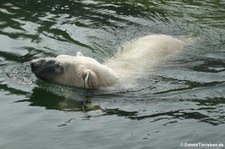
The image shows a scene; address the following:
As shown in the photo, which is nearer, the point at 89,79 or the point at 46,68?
the point at 89,79

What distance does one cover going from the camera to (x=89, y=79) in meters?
9.66

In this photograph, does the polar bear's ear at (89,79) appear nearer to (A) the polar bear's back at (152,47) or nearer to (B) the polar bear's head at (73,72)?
(B) the polar bear's head at (73,72)

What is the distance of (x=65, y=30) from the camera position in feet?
43.2

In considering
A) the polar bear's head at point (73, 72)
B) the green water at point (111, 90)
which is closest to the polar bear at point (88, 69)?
the polar bear's head at point (73, 72)

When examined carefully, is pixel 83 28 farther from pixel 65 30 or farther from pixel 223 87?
pixel 223 87

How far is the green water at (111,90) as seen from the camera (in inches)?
305

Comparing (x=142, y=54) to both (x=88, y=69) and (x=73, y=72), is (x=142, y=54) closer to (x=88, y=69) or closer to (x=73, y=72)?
(x=88, y=69)

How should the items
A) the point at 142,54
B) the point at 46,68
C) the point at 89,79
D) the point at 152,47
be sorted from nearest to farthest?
the point at 89,79, the point at 46,68, the point at 142,54, the point at 152,47

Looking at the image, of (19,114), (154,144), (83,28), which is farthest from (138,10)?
(154,144)

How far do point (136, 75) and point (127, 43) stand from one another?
219 centimetres

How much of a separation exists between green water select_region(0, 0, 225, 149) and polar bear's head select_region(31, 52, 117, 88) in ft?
0.62

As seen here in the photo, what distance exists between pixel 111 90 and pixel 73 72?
81 centimetres

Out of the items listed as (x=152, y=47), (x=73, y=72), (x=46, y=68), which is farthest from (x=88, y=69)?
(x=152, y=47)

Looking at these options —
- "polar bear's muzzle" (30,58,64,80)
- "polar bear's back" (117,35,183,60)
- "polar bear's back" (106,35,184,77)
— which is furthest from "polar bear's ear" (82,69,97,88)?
"polar bear's back" (117,35,183,60)
